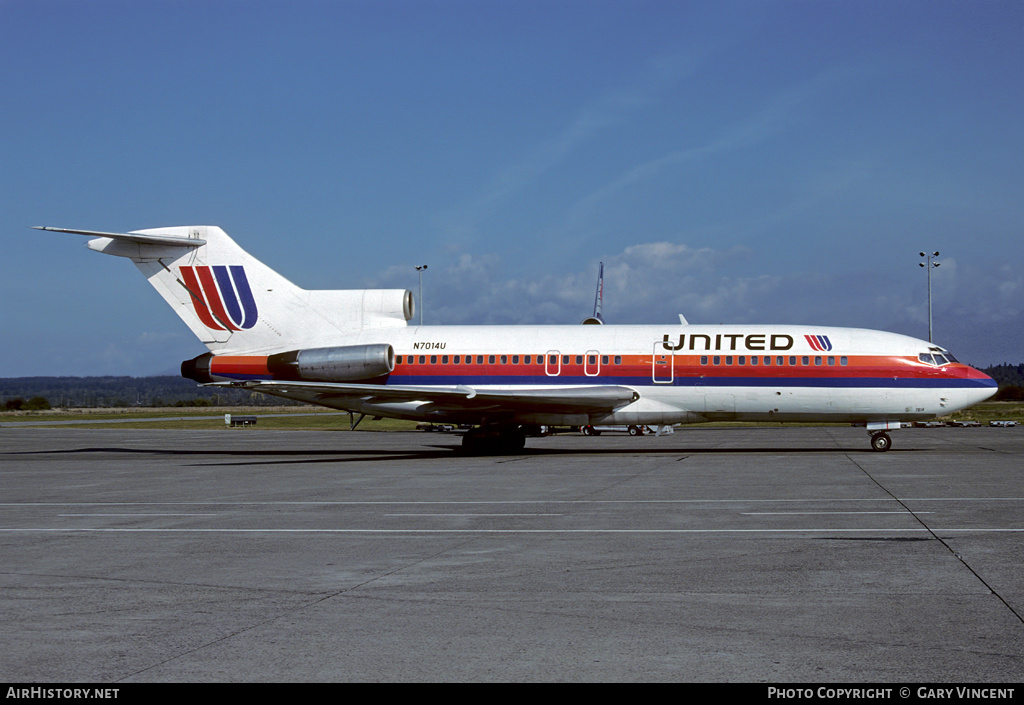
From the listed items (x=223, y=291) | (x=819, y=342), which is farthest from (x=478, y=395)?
(x=819, y=342)

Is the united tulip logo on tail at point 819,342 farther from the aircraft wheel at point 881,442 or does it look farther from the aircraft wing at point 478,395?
the aircraft wing at point 478,395

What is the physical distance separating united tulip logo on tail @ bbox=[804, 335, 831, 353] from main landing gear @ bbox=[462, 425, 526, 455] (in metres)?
9.91

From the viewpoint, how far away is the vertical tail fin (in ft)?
103

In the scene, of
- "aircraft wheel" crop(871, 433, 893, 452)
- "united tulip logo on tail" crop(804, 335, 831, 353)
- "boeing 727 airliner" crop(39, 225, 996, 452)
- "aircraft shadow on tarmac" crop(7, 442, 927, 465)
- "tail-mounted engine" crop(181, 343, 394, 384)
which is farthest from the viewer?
"tail-mounted engine" crop(181, 343, 394, 384)

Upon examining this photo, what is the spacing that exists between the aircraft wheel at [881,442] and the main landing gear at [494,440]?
1139cm

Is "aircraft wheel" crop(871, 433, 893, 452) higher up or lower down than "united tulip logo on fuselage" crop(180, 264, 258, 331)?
lower down

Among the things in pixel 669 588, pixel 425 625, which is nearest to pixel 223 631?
pixel 425 625

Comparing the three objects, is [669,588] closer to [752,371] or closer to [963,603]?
[963,603]

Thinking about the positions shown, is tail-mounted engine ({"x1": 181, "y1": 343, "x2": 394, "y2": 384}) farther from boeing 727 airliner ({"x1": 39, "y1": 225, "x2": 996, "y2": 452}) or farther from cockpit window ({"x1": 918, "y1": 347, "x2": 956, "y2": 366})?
cockpit window ({"x1": 918, "y1": 347, "x2": 956, "y2": 366})

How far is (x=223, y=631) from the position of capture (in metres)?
7.22

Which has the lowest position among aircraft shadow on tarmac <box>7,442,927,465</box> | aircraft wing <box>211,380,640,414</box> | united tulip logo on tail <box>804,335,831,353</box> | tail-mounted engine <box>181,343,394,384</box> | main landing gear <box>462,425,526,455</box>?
aircraft shadow on tarmac <box>7,442,927,465</box>

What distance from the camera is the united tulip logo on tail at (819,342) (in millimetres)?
28953

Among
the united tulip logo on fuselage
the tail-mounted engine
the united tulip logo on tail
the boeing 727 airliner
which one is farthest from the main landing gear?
the united tulip logo on tail

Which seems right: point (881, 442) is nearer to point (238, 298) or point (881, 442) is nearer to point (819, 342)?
point (819, 342)
